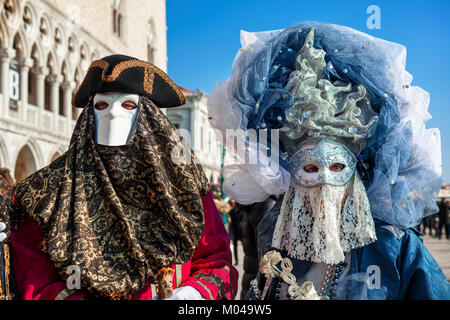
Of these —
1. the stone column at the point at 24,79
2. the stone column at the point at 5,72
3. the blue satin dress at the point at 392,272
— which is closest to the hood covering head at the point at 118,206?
the blue satin dress at the point at 392,272

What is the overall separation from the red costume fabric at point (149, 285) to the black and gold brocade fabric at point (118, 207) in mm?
79

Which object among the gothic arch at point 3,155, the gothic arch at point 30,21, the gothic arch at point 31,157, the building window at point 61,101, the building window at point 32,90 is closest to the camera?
the gothic arch at point 3,155

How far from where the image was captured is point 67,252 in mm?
1485

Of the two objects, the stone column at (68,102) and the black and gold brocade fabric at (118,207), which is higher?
the stone column at (68,102)

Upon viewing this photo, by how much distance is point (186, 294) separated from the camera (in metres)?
1.53

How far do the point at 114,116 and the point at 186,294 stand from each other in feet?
2.12

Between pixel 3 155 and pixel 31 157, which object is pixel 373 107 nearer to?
pixel 3 155

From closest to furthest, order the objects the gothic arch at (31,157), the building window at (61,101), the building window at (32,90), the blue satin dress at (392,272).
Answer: the blue satin dress at (392,272) → the gothic arch at (31,157) → the building window at (32,90) → the building window at (61,101)

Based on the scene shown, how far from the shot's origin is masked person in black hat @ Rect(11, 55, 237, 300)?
4.90ft

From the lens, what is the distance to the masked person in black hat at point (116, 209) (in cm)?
149

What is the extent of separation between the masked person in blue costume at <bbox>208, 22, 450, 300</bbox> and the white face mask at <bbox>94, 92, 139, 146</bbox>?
13.7 inches

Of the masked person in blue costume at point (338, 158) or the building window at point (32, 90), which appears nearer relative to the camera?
the masked person in blue costume at point (338, 158)

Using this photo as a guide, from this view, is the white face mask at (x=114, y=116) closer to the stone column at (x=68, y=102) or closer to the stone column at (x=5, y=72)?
the stone column at (x=5, y=72)

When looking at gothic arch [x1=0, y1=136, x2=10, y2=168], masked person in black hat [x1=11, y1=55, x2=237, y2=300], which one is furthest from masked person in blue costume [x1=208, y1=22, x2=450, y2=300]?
gothic arch [x1=0, y1=136, x2=10, y2=168]
